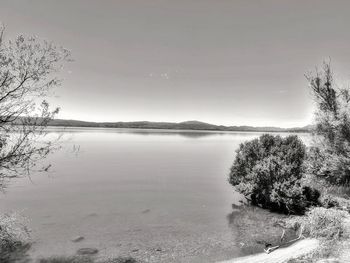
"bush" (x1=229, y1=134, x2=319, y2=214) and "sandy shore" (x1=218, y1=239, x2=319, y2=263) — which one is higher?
"bush" (x1=229, y1=134, x2=319, y2=214)

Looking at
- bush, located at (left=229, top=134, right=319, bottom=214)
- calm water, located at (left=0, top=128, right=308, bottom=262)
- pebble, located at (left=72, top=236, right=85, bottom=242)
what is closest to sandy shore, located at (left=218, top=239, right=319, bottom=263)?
calm water, located at (left=0, top=128, right=308, bottom=262)

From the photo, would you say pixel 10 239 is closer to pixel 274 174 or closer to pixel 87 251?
pixel 87 251

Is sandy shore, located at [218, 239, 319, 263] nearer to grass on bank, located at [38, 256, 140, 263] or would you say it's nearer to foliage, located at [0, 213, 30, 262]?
grass on bank, located at [38, 256, 140, 263]

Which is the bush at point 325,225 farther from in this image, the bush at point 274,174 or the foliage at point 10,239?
the foliage at point 10,239

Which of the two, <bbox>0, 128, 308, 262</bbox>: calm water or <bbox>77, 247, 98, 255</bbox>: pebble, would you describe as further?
<bbox>0, 128, 308, 262</bbox>: calm water

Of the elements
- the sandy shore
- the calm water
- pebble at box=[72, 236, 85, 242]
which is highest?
the sandy shore

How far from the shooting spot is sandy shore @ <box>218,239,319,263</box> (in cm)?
1485

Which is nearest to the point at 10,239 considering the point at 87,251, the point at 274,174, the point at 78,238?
the point at 87,251

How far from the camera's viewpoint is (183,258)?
1717 cm

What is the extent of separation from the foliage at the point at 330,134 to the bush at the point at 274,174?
2.31 metres

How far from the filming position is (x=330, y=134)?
24.3 m

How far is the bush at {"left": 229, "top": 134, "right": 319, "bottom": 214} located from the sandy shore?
940 cm

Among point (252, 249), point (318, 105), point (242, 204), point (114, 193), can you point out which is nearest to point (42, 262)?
point (252, 249)

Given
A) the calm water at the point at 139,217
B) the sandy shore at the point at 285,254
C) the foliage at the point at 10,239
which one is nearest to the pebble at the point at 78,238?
the calm water at the point at 139,217
